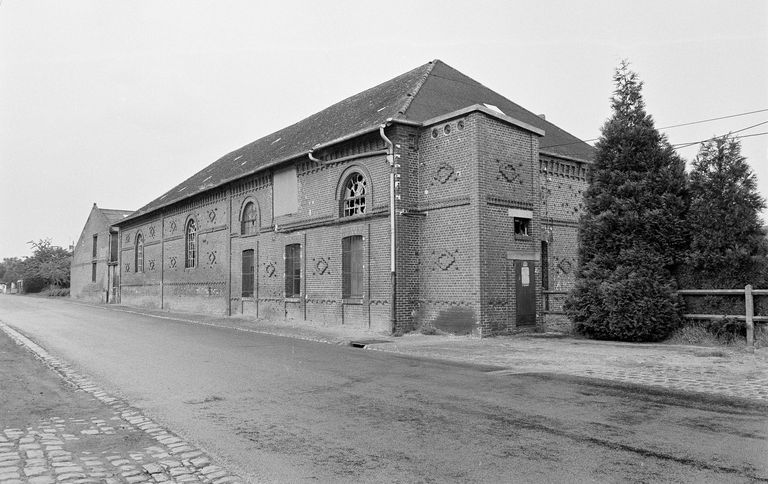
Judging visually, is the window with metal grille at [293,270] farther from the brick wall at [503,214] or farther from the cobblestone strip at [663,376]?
the cobblestone strip at [663,376]

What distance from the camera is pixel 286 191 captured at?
21672 mm

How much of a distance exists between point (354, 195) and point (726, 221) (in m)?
10.2

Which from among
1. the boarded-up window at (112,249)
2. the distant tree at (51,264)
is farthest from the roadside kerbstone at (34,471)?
the distant tree at (51,264)

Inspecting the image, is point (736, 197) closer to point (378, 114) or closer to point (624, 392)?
point (624, 392)

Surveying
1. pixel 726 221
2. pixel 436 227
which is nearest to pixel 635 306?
pixel 726 221

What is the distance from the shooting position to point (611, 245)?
13.8m

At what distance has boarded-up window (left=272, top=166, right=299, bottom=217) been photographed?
833 inches

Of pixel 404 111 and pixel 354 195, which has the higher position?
pixel 404 111

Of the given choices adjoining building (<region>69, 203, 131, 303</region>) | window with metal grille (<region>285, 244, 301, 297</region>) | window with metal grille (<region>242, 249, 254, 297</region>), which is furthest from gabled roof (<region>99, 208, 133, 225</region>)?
window with metal grille (<region>285, 244, 301, 297</region>)

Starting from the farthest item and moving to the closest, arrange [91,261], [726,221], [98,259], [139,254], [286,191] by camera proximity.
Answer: [91,261], [98,259], [139,254], [286,191], [726,221]

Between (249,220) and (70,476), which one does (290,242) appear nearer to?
(249,220)

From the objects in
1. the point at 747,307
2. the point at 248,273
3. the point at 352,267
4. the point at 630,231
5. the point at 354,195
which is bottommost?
the point at 747,307

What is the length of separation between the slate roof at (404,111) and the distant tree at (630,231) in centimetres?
556

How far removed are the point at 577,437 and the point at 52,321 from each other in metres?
20.8
